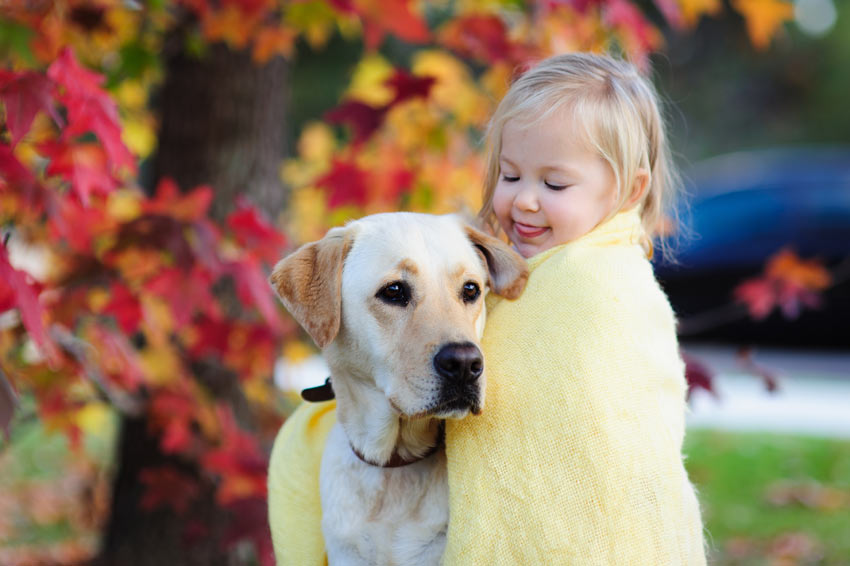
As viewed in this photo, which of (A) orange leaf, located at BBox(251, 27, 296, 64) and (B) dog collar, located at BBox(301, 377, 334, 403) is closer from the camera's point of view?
(B) dog collar, located at BBox(301, 377, 334, 403)

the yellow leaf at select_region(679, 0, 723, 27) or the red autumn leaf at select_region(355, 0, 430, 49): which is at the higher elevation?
the yellow leaf at select_region(679, 0, 723, 27)

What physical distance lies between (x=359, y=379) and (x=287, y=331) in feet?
5.57

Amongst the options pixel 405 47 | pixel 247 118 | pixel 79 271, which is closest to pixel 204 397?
pixel 79 271

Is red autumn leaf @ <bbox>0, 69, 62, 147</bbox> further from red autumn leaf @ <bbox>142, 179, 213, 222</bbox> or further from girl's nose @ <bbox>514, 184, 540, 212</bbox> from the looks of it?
girl's nose @ <bbox>514, 184, 540, 212</bbox>

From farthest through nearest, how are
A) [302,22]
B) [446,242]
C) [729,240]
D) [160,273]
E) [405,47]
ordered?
[405,47]
[729,240]
[302,22]
[160,273]
[446,242]

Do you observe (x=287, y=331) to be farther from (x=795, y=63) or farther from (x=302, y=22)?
(x=795, y=63)

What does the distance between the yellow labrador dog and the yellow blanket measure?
0.45 ft

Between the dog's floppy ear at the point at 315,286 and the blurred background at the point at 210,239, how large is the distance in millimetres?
647

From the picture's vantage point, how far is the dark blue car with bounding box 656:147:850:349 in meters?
10.6

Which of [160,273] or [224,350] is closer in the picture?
[160,273]

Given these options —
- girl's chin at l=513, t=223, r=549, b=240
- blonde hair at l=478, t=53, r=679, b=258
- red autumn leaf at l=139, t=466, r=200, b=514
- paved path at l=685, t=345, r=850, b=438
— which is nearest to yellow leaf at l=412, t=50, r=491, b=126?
blonde hair at l=478, t=53, r=679, b=258

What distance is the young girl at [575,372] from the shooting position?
6.69 ft

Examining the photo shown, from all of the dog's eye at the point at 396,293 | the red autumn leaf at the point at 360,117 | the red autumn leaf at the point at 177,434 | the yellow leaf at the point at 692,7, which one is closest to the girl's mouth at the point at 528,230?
the dog's eye at the point at 396,293

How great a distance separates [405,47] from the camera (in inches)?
644
